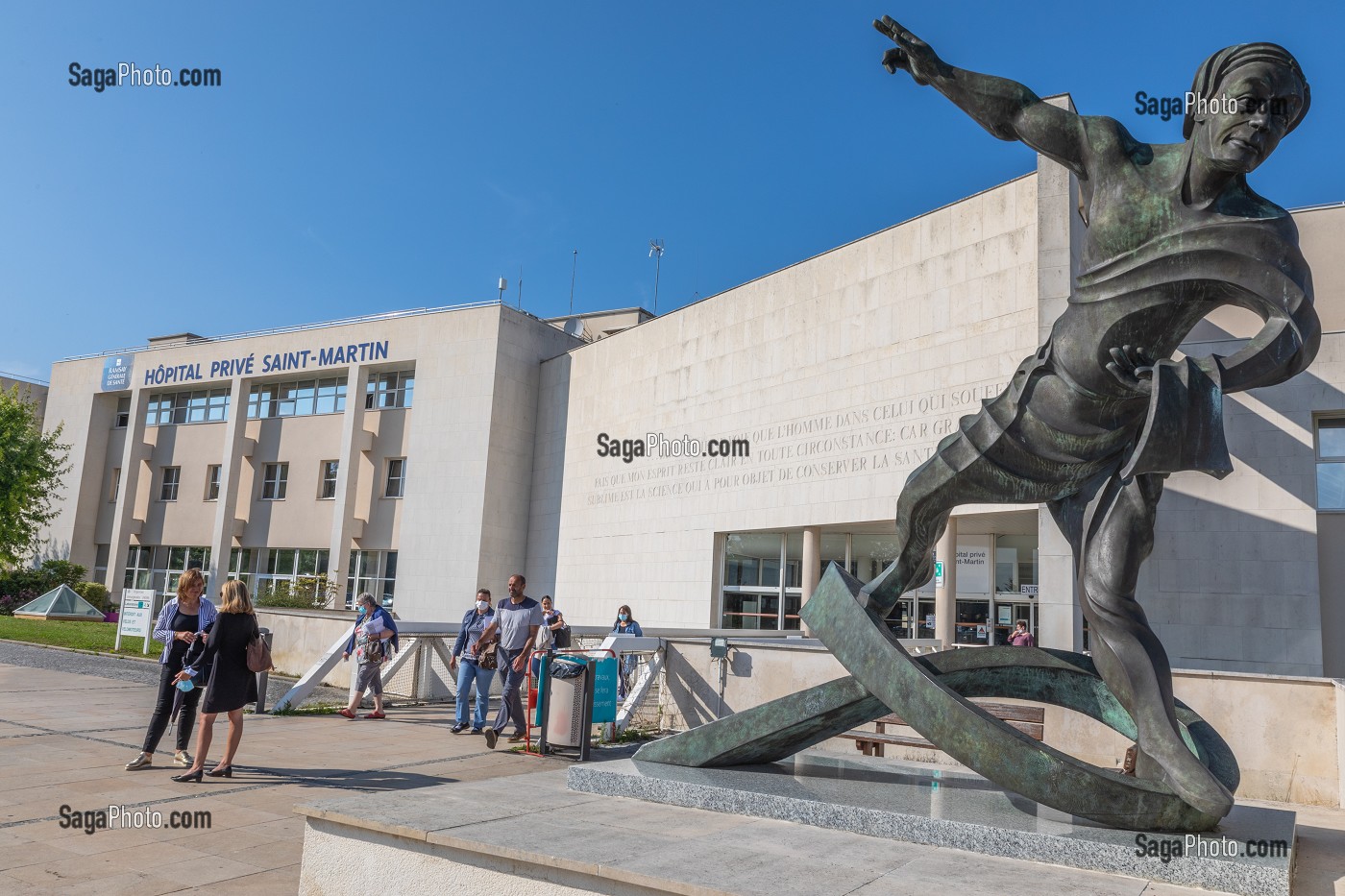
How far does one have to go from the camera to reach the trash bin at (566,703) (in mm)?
10016

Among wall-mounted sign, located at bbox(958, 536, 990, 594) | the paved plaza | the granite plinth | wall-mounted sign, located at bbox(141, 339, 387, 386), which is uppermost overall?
wall-mounted sign, located at bbox(141, 339, 387, 386)

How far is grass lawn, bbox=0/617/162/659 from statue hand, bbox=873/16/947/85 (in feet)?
67.1

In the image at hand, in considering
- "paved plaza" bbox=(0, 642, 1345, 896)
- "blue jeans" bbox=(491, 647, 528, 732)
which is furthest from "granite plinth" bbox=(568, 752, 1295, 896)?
"blue jeans" bbox=(491, 647, 528, 732)

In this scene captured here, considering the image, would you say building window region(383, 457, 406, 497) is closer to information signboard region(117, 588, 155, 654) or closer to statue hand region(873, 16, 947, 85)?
information signboard region(117, 588, 155, 654)

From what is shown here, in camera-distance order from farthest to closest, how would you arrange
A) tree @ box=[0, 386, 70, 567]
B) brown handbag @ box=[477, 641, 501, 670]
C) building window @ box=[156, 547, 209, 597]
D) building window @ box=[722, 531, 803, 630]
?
building window @ box=[156, 547, 209, 597] < tree @ box=[0, 386, 70, 567] < building window @ box=[722, 531, 803, 630] < brown handbag @ box=[477, 641, 501, 670]

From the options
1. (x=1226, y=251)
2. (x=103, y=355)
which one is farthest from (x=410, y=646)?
(x=103, y=355)

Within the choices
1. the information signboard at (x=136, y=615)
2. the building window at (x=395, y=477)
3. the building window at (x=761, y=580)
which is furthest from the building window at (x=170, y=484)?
the building window at (x=761, y=580)

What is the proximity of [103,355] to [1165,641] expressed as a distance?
44312 mm

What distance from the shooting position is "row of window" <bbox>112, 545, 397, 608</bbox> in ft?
114

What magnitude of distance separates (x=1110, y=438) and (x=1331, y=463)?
13.7 meters

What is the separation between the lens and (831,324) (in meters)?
23.1

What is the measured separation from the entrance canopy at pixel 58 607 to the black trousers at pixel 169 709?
2879 cm

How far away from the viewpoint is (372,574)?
114 feet

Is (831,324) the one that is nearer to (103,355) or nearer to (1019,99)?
(1019,99)
